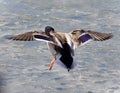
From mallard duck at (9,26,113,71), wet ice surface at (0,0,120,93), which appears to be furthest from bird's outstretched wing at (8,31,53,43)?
wet ice surface at (0,0,120,93)

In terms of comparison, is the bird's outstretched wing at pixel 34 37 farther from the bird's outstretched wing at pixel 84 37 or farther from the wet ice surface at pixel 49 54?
the wet ice surface at pixel 49 54

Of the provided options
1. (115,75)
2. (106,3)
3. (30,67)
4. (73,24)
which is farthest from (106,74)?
(106,3)

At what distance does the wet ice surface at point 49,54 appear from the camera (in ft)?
19.0

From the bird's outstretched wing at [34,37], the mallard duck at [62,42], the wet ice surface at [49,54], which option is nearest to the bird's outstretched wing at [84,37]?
the mallard duck at [62,42]

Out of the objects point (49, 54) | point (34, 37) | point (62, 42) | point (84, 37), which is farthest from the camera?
point (49, 54)

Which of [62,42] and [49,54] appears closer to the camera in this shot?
[62,42]

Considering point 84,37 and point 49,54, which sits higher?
point 84,37

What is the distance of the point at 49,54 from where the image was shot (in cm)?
667

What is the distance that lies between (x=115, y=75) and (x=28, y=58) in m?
1.30

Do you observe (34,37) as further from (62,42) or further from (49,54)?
(49,54)

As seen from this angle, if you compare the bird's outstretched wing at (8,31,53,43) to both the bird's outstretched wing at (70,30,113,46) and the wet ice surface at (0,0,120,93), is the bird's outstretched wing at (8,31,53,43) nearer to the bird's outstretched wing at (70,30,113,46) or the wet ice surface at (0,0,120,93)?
the bird's outstretched wing at (70,30,113,46)

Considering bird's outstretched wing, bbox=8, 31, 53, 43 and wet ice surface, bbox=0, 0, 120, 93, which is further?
wet ice surface, bbox=0, 0, 120, 93

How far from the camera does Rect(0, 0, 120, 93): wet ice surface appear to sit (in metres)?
5.78

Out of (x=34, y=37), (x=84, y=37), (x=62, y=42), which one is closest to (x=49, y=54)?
(x=84, y=37)
